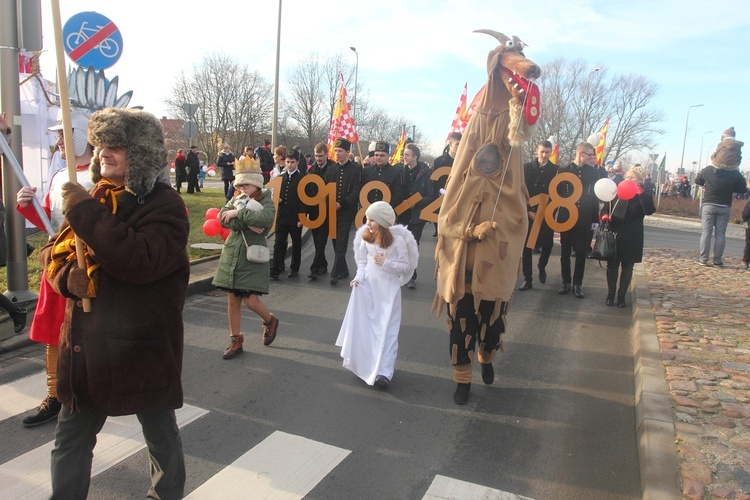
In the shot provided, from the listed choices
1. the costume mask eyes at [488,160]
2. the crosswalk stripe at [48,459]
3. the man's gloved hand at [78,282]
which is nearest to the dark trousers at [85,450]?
the man's gloved hand at [78,282]

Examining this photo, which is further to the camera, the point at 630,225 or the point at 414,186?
the point at 414,186

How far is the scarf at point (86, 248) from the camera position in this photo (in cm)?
232

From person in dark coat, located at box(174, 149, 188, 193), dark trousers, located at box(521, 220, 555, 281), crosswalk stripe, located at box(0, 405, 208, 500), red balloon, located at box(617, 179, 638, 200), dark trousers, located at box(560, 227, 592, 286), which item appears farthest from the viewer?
person in dark coat, located at box(174, 149, 188, 193)

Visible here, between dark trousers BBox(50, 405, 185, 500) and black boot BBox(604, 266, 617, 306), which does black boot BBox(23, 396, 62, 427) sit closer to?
dark trousers BBox(50, 405, 185, 500)

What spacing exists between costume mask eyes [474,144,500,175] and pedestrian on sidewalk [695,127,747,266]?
25.9 ft

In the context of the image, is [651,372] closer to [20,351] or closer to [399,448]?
[399,448]

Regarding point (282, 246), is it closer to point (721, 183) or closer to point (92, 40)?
point (92, 40)

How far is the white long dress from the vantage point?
4785 millimetres

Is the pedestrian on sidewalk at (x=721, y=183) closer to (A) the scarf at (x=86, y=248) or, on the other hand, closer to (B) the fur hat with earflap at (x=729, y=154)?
(B) the fur hat with earflap at (x=729, y=154)

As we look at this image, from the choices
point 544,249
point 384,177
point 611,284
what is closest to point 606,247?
point 611,284

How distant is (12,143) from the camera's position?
583cm

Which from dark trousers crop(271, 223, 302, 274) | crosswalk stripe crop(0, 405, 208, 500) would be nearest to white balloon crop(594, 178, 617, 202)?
dark trousers crop(271, 223, 302, 274)

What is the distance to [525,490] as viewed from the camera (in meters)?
3.29

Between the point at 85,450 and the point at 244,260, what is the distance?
9.79 ft
